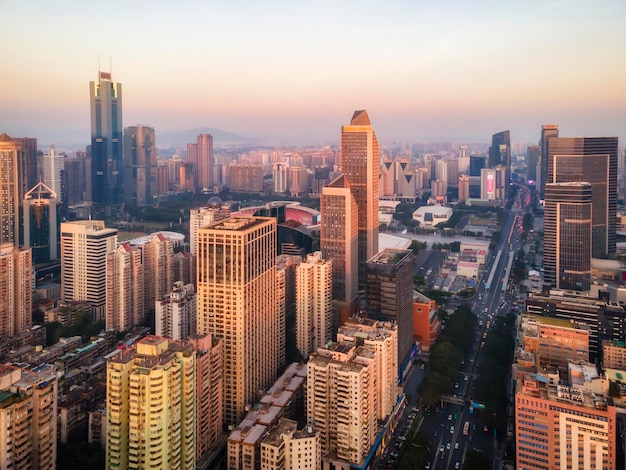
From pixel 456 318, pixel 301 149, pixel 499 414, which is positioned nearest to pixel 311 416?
pixel 499 414

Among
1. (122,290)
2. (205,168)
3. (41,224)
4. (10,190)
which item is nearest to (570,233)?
(122,290)

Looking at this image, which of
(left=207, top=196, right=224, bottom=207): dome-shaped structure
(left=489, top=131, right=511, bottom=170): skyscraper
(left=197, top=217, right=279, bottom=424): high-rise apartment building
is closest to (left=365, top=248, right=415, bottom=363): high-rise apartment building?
(left=197, top=217, right=279, bottom=424): high-rise apartment building

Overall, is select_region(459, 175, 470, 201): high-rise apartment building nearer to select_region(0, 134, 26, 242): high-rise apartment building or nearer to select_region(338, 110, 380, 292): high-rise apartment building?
select_region(338, 110, 380, 292): high-rise apartment building

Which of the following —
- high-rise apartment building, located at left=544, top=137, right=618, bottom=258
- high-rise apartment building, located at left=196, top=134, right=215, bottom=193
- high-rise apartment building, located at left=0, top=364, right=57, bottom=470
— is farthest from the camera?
high-rise apartment building, located at left=196, top=134, right=215, bottom=193

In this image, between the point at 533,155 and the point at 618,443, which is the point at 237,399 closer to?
the point at 618,443

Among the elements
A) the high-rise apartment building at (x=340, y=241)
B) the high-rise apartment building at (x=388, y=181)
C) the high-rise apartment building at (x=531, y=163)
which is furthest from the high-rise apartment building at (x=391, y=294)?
the high-rise apartment building at (x=531, y=163)

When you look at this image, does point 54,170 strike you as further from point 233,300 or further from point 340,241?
point 233,300
